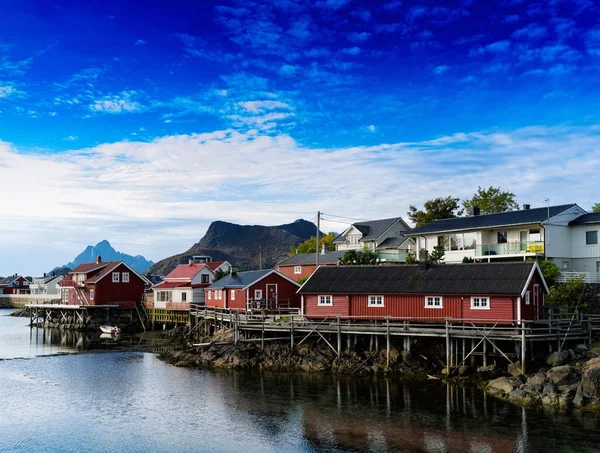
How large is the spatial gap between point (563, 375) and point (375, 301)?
1319 cm

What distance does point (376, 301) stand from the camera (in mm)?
39375

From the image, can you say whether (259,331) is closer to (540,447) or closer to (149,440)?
(149,440)

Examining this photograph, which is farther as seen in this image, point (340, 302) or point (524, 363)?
point (340, 302)

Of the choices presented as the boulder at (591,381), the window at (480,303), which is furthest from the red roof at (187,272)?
the boulder at (591,381)

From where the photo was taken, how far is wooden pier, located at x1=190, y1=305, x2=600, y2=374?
3331 centimetres

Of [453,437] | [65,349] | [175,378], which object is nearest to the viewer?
[453,437]

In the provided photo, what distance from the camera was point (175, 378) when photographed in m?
36.6

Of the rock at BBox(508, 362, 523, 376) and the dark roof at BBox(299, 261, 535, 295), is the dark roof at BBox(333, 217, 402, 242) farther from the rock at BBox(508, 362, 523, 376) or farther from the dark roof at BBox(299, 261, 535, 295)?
the rock at BBox(508, 362, 523, 376)

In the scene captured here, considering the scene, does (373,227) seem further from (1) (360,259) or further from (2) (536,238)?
(2) (536,238)

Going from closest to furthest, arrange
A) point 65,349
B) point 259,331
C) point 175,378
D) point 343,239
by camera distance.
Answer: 1. point 175,378
2. point 259,331
3. point 65,349
4. point 343,239

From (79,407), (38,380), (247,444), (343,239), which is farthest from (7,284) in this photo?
(247,444)

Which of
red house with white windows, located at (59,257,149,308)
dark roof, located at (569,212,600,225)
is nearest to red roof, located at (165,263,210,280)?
red house with white windows, located at (59,257,149,308)

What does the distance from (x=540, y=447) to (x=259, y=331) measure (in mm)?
24238

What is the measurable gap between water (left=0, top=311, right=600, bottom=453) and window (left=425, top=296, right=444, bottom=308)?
602cm
